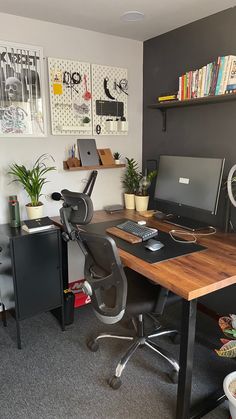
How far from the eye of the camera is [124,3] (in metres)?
2.00

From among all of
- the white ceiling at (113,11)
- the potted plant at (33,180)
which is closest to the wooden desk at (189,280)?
the potted plant at (33,180)

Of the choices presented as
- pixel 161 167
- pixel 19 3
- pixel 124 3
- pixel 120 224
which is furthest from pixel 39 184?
pixel 124 3

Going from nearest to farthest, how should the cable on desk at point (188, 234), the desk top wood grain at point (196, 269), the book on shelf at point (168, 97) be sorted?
1. the desk top wood grain at point (196, 269)
2. the cable on desk at point (188, 234)
3. the book on shelf at point (168, 97)

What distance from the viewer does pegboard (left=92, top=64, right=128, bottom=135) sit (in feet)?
8.64

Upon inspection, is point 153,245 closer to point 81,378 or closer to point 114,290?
point 114,290

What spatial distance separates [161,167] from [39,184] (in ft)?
3.18

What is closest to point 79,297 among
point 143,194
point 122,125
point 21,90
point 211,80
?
point 143,194

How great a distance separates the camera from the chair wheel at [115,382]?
1.78m

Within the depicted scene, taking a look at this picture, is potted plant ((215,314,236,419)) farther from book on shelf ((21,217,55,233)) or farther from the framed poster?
the framed poster

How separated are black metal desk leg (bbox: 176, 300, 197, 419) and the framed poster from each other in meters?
1.72

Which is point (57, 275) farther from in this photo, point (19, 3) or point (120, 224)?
point (19, 3)

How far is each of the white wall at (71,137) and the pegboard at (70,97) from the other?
2.1 inches

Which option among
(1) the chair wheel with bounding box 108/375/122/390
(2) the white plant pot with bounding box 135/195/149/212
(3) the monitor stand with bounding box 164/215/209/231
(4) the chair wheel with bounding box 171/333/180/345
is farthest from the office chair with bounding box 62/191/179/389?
(2) the white plant pot with bounding box 135/195/149/212

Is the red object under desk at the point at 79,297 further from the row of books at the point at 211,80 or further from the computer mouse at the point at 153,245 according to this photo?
the row of books at the point at 211,80
